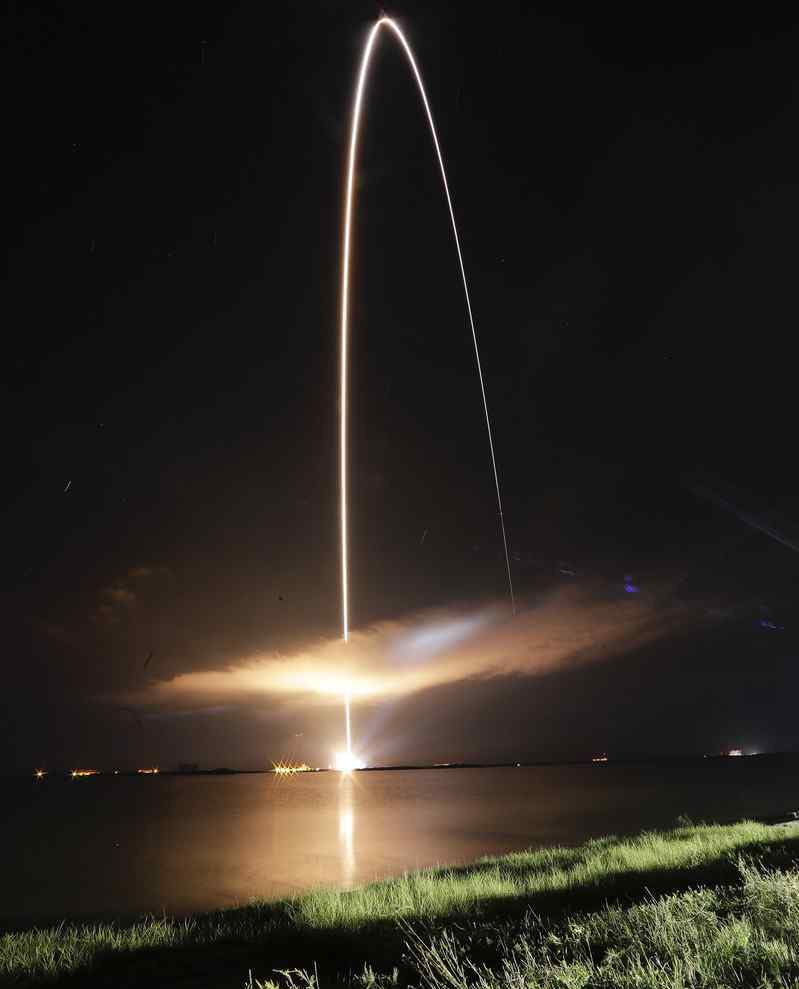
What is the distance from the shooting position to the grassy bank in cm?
613

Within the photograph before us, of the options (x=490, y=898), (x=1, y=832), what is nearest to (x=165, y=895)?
(x=490, y=898)

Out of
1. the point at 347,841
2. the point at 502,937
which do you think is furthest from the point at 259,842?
the point at 502,937

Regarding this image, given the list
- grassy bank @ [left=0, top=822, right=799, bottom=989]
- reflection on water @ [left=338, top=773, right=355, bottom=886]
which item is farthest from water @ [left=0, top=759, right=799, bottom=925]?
grassy bank @ [left=0, top=822, right=799, bottom=989]

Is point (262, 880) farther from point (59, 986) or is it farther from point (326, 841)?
point (59, 986)

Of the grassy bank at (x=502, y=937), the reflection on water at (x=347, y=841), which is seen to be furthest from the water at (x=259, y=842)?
the grassy bank at (x=502, y=937)

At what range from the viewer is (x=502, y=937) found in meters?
9.06

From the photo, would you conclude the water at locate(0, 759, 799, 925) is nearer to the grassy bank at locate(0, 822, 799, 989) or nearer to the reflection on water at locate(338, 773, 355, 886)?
the reflection on water at locate(338, 773, 355, 886)

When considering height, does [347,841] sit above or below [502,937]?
below

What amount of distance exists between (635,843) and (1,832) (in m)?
64.6

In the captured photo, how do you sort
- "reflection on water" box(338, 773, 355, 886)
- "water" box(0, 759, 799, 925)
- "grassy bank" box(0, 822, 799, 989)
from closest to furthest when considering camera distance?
"grassy bank" box(0, 822, 799, 989) → "water" box(0, 759, 799, 925) → "reflection on water" box(338, 773, 355, 886)

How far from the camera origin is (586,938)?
7.47 m

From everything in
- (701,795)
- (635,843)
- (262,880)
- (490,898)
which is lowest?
(701,795)

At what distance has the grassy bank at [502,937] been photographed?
241 inches

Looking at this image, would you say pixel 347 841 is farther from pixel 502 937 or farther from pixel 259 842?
pixel 502 937
